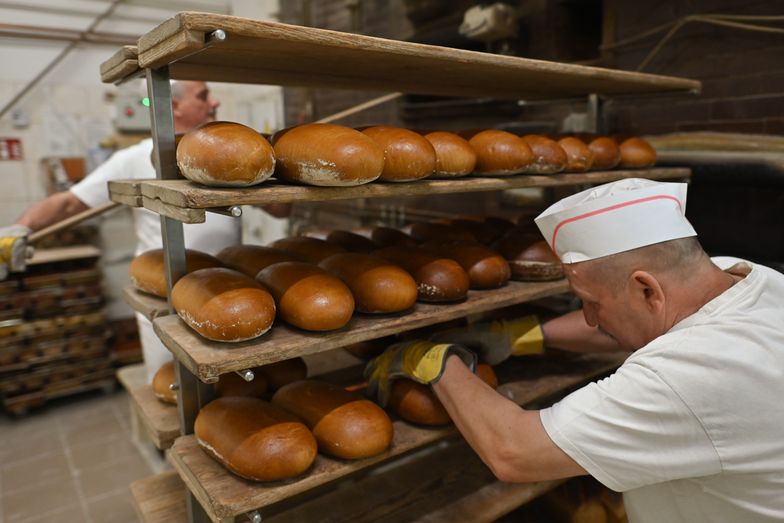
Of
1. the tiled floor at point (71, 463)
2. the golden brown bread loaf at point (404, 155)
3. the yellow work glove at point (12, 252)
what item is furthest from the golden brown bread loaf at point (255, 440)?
the tiled floor at point (71, 463)

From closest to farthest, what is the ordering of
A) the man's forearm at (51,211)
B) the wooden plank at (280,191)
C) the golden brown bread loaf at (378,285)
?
1. the wooden plank at (280,191)
2. the golden brown bread loaf at (378,285)
3. the man's forearm at (51,211)

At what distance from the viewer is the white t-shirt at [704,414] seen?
107cm

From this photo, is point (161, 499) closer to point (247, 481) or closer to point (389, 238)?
point (247, 481)

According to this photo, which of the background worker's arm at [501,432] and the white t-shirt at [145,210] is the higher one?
the white t-shirt at [145,210]

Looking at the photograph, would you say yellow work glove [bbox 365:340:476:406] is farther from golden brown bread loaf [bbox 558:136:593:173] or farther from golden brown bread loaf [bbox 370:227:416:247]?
golden brown bread loaf [bbox 558:136:593:173]

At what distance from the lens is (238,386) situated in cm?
147

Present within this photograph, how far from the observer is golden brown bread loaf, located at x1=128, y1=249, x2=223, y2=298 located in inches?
56.4

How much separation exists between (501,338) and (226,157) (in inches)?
45.8

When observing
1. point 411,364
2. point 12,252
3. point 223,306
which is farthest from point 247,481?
point 12,252

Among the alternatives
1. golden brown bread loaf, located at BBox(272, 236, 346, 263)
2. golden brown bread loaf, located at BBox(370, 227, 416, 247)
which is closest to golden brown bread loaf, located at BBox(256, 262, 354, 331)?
golden brown bread loaf, located at BBox(272, 236, 346, 263)

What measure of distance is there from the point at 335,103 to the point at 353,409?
12.1 ft

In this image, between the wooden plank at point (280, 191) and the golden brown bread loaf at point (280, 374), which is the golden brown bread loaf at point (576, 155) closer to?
the wooden plank at point (280, 191)

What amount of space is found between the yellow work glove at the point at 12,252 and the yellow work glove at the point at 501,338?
1531 mm

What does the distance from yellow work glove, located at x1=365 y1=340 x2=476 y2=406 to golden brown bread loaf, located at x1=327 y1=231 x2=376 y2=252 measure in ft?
1.23
